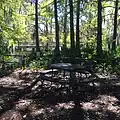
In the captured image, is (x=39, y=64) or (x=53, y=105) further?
(x=39, y=64)

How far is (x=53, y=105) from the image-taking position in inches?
294

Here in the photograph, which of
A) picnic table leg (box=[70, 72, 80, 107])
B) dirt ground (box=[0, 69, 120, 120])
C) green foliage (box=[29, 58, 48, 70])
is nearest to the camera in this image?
dirt ground (box=[0, 69, 120, 120])

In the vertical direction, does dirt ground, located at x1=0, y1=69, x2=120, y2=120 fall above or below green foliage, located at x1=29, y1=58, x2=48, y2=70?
below

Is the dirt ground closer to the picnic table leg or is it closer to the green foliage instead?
the picnic table leg

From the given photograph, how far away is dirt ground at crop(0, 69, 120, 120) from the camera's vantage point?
649 centimetres

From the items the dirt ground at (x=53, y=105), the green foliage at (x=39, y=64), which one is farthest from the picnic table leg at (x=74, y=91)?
the green foliage at (x=39, y=64)

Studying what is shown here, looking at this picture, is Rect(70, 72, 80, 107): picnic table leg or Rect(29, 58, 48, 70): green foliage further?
Rect(29, 58, 48, 70): green foliage

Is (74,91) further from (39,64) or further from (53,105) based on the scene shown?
(39,64)

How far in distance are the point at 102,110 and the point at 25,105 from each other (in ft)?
6.68

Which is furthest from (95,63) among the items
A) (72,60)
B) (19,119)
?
(19,119)

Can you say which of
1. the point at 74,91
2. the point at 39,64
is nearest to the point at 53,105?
the point at 74,91

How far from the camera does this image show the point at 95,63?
1625cm

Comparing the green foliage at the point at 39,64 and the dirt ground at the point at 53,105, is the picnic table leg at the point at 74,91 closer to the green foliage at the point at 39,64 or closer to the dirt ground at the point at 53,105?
the dirt ground at the point at 53,105

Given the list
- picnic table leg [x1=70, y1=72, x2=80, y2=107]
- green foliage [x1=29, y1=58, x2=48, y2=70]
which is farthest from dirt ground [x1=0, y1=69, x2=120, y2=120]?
green foliage [x1=29, y1=58, x2=48, y2=70]
